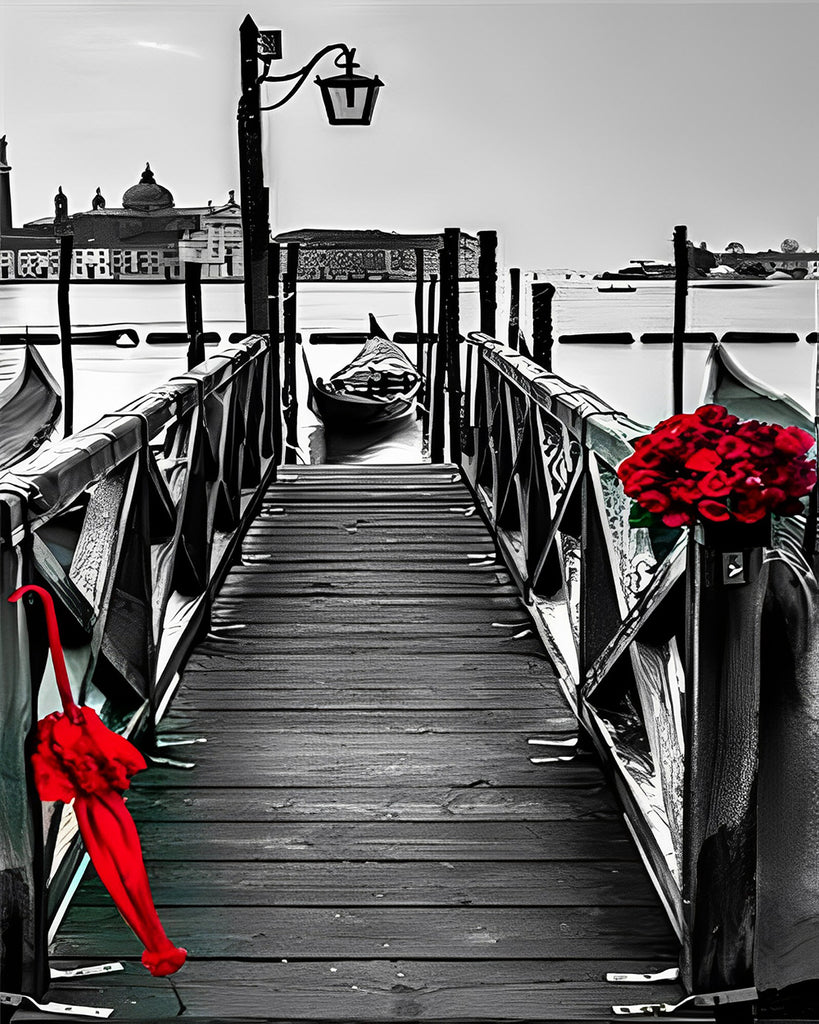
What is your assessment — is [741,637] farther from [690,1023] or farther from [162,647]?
[162,647]

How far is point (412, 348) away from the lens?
1474 inches

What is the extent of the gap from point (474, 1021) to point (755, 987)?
38 cm

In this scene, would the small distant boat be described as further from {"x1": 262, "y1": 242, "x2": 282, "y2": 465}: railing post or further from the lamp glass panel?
the lamp glass panel

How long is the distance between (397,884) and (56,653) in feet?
2.48

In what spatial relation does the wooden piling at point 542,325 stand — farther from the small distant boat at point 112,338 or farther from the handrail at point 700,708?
the small distant boat at point 112,338

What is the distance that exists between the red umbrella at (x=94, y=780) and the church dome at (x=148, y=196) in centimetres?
2146

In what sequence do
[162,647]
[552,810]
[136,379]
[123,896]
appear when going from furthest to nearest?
[136,379]
[162,647]
[552,810]
[123,896]

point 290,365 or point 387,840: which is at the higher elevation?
point 290,365

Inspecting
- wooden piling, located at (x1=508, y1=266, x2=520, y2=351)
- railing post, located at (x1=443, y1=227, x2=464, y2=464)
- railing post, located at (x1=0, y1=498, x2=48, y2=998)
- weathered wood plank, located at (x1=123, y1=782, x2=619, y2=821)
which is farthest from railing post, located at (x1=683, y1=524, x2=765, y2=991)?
wooden piling, located at (x1=508, y1=266, x2=520, y2=351)

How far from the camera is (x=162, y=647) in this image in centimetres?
288

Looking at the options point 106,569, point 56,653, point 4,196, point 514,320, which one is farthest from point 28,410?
point 56,653

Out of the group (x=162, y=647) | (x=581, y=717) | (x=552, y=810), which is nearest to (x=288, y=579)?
(x=162, y=647)

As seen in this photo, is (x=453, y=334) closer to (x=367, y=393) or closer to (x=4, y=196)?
(x=367, y=393)

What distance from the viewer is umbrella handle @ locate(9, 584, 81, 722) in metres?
1.59
